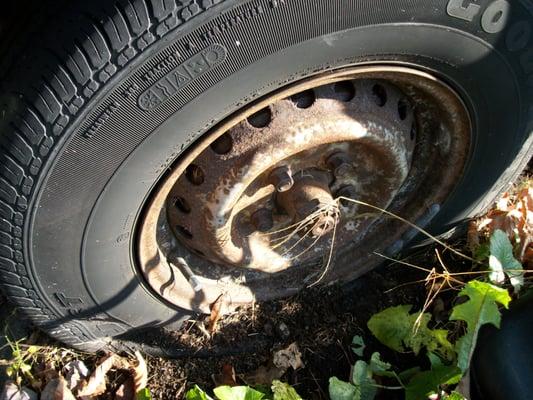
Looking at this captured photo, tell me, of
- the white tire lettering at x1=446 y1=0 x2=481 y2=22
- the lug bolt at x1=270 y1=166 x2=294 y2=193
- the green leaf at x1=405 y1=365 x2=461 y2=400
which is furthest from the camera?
the green leaf at x1=405 y1=365 x2=461 y2=400

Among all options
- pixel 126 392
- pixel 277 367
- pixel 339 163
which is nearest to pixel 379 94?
pixel 339 163

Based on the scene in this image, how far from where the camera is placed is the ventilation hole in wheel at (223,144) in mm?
1531

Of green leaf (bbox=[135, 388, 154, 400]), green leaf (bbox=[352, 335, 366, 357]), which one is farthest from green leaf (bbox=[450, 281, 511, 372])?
green leaf (bbox=[135, 388, 154, 400])

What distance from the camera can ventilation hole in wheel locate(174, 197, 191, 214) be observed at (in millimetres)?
1680

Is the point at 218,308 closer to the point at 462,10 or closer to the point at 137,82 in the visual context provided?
the point at 137,82

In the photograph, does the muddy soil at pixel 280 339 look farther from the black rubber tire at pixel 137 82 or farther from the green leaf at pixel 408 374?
the black rubber tire at pixel 137 82

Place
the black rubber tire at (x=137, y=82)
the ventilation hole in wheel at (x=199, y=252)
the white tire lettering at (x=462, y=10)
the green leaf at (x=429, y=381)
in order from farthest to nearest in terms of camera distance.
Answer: the ventilation hole in wheel at (x=199, y=252) < the green leaf at (x=429, y=381) < the white tire lettering at (x=462, y=10) < the black rubber tire at (x=137, y=82)

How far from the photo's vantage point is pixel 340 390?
1.80m

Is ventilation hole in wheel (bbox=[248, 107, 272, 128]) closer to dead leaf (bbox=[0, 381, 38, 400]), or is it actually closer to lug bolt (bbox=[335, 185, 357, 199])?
lug bolt (bbox=[335, 185, 357, 199])

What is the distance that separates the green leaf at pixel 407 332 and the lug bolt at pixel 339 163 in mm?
554

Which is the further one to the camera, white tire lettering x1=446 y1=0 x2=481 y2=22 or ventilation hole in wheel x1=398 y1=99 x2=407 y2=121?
ventilation hole in wheel x1=398 y1=99 x2=407 y2=121

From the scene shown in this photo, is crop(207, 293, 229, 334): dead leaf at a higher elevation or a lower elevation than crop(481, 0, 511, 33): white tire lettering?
lower

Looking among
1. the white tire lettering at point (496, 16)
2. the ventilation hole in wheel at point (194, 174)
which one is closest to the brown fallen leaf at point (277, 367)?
the ventilation hole in wheel at point (194, 174)

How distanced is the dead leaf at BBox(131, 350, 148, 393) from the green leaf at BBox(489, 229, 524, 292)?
1.24 metres
